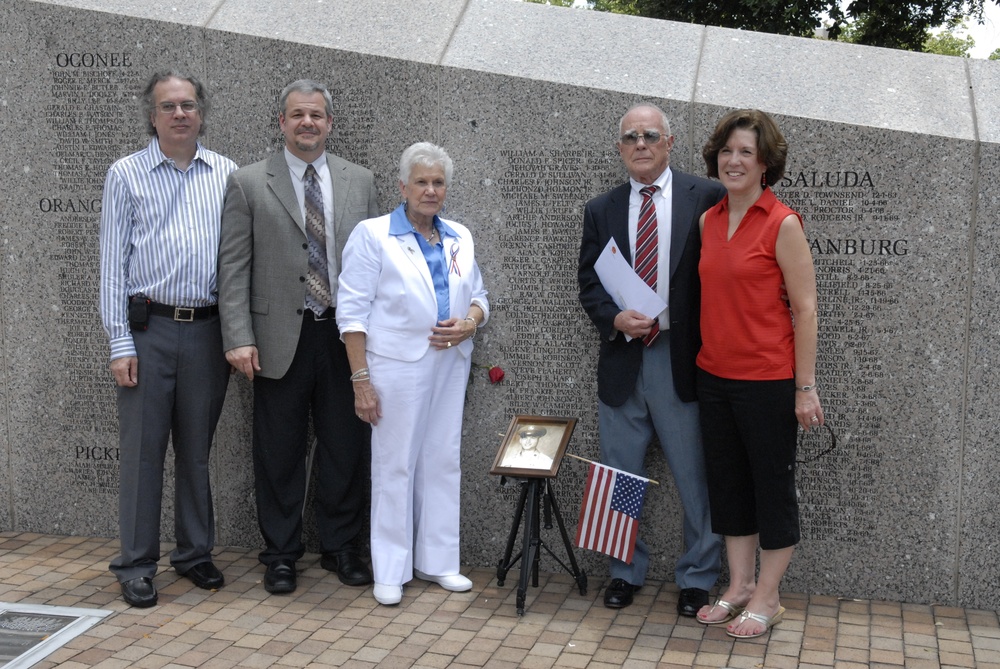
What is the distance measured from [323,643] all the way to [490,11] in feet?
10.2

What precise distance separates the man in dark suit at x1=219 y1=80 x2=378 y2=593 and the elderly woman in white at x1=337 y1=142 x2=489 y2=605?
263 millimetres

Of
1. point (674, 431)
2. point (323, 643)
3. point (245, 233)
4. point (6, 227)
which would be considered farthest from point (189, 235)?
point (674, 431)

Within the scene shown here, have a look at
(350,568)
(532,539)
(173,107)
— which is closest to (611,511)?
(532,539)

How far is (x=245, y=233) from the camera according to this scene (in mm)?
4734

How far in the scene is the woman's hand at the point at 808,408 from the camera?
4.13 meters

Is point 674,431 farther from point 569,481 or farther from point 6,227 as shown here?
point 6,227

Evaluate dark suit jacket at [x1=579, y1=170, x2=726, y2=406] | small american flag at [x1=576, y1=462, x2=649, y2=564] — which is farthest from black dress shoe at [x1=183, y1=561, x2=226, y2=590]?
dark suit jacket at [x1=579, y1=170, x2=726, y2=406]

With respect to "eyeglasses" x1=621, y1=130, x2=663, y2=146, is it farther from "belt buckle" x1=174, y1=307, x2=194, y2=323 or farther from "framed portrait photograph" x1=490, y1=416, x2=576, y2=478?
"belt buckle" x1=174, y1=307, x2=194, y2=323

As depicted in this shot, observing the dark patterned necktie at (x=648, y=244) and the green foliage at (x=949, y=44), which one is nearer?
the dark patterned necktie at (x=648, y=244)

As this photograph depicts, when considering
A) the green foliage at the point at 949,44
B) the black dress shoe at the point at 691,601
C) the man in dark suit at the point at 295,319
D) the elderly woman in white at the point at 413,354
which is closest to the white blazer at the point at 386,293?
the elderly woman in white at the point at 413,354

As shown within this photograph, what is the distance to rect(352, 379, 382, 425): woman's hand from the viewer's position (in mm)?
4590

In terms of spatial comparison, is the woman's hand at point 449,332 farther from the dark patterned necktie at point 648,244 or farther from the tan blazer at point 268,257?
the dark patterned necktie at point 648,244

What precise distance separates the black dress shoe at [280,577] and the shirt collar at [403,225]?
1.58m

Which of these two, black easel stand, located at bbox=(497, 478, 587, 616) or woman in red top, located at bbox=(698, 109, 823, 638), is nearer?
woman in red top, located at bbox=(698, 109, 823, 638)
